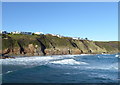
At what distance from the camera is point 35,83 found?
51.3 feet

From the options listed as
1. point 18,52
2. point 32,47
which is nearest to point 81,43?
point 32,47

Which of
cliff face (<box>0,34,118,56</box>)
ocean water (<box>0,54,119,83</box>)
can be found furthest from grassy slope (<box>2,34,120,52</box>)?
ocean water (<box>0,54,119,83</box>)

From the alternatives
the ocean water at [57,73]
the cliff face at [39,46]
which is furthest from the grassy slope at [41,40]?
the ocean water at [57,73]

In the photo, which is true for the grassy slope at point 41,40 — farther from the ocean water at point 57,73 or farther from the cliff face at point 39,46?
the ocean water at point 57,73

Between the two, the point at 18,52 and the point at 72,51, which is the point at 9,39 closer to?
the point at 18,52

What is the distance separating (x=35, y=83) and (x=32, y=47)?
6851cm

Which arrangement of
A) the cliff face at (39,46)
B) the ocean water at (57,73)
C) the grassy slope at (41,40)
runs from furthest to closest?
the grassy slope at (41,40), the cliff face at (39,46), the ocean water at (57,73)

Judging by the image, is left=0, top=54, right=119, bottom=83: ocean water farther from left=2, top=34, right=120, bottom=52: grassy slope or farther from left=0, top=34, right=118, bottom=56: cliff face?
left=2, top=34, right=120, bottom=52: grassy slope

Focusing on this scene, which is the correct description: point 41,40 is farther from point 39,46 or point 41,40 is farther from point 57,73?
point 57,73

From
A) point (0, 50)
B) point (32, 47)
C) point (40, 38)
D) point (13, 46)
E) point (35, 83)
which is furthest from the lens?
point (40, 38)

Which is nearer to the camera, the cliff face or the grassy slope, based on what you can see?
the cliff face

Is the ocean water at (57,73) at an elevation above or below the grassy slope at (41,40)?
below

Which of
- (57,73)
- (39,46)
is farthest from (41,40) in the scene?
(57,73)

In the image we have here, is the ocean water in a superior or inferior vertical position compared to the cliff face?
inferior
